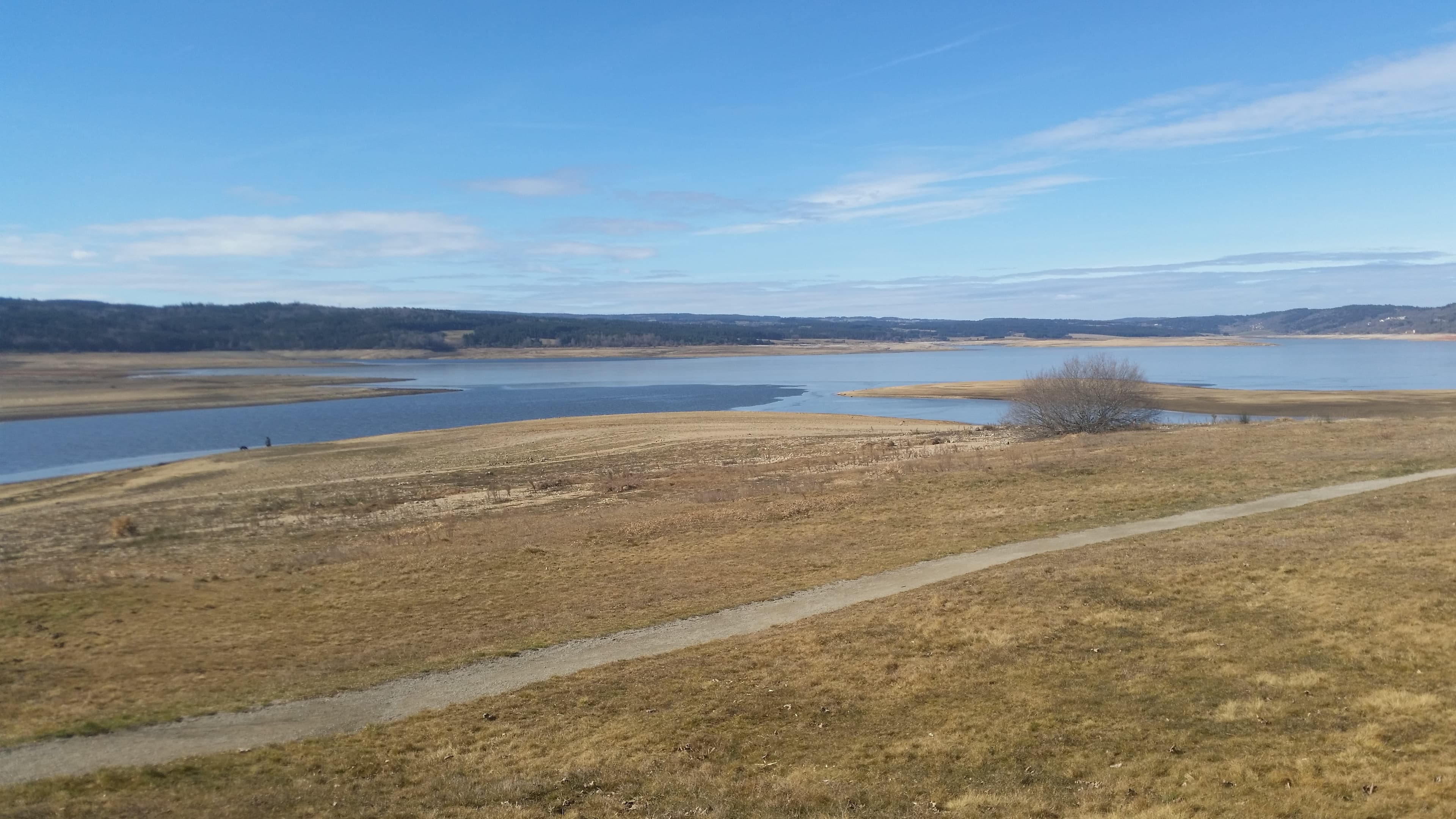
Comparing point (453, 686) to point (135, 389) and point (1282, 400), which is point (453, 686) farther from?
point (135, 389)

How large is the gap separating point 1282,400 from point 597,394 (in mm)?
65726

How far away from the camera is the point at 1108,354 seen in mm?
177000

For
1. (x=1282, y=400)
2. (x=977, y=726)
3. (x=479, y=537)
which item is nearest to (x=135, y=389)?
(x=479, y=537)

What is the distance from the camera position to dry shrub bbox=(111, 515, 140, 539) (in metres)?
29.8

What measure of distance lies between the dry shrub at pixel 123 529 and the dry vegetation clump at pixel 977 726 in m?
22.9

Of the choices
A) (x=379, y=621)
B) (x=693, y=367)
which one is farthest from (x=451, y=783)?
(x=693, y=367)

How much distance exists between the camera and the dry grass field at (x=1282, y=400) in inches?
2512

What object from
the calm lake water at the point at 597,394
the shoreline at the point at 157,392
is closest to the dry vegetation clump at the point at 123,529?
the calm lake water at the point at 597,394

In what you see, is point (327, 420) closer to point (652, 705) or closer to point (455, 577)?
point (455, 577)

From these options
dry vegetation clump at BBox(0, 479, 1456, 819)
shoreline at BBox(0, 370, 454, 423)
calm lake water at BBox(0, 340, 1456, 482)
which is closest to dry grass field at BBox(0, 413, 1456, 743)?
dry vegetation clump at BBox(0, 479, 1456, 819)

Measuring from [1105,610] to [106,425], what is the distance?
8193 centimetres

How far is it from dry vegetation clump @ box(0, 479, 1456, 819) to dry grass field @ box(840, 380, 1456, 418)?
46.4 metres

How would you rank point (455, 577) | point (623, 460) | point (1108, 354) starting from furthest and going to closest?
point (1108, 354) < point (623, 460) < point (455, 577)

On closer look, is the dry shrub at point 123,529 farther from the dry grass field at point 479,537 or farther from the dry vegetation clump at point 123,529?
the dry grass field at point 479,537
